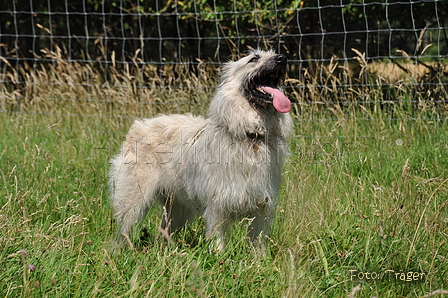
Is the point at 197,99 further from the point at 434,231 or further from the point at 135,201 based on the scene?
the point at 434,231

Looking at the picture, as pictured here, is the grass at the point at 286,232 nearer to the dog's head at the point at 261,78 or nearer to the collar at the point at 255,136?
the collar at the point at 255,136

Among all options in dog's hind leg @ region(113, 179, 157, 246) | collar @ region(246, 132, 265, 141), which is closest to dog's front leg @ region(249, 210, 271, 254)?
collar @ region(246, 132, 265, 141)

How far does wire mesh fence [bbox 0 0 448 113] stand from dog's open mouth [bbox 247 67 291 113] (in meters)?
1.60

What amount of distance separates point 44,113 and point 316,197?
422 centimetres

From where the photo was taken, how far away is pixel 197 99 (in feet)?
17.9

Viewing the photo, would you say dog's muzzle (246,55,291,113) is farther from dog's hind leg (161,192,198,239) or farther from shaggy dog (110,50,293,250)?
dog's hind leg (161,192,198,239)

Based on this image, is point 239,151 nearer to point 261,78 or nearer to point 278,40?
point 261,78

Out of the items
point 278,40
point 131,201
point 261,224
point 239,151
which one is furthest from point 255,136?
point 278,40

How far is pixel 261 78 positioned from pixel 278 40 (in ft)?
9.61

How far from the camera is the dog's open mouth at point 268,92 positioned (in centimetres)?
296

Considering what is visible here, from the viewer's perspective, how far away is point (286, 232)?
292 centimetres

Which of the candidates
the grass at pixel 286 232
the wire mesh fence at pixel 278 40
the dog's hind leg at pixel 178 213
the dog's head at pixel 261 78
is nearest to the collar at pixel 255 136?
the dog's head at pixel 261 78

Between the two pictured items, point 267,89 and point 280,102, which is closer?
point 280,102

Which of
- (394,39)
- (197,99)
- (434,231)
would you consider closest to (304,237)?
(434,231)
